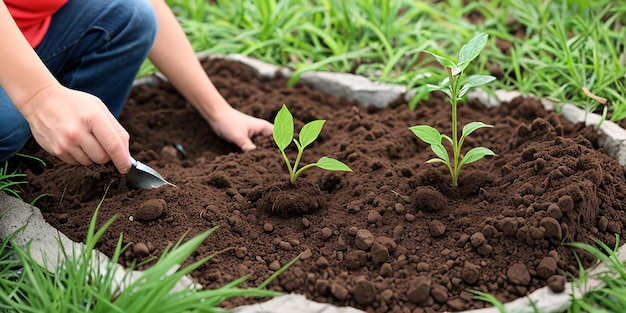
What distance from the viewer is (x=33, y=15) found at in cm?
214

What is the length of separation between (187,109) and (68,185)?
0.70 metres

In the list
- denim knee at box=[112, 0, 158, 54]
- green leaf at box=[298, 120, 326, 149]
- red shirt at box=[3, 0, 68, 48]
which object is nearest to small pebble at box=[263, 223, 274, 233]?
green leaf at box=[298, 120, 326, 149]

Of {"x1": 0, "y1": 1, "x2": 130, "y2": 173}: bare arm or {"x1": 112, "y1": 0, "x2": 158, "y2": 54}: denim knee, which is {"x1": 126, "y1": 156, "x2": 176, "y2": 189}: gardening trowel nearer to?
{"x1": 0, "y1": 1, "x2": 130, "y2": 173}: bare arm

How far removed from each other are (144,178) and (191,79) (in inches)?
22.3

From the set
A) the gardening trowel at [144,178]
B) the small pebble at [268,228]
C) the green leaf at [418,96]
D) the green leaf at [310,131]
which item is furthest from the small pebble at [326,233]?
the green leaf at [418,96]

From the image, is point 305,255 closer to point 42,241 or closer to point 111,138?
point 111,138

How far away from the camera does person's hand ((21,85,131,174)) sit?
1643 millimetres

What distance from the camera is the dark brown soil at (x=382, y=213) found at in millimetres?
1688

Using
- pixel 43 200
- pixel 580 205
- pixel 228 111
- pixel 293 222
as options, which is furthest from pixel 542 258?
pixel 43 200

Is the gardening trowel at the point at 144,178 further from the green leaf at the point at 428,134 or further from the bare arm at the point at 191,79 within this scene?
the green leaf at the point at 428,134

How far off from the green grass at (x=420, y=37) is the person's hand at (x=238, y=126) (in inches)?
15.4

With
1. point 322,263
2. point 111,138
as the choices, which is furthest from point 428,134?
point 111,138

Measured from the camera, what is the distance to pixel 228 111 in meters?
2.46

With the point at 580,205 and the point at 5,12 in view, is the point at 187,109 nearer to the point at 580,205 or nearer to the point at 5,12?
the point at 5,12
